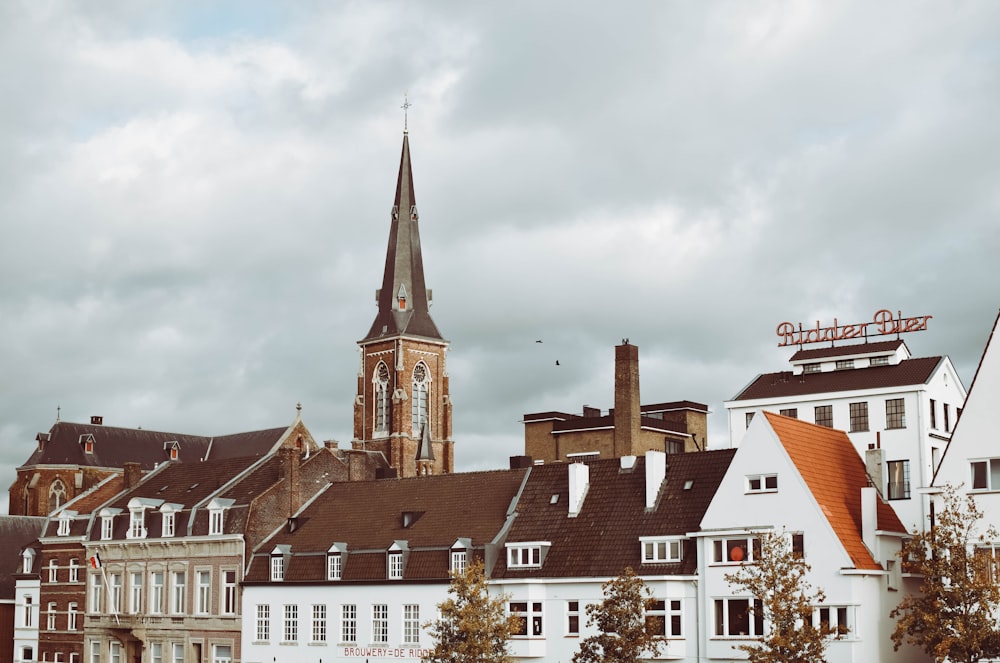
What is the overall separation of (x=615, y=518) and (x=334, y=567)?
15.7 meters

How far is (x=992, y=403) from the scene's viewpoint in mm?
54969

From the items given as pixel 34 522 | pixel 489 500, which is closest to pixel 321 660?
pixel 489 500

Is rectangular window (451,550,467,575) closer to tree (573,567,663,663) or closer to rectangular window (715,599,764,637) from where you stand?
tree (573,567,663,663)

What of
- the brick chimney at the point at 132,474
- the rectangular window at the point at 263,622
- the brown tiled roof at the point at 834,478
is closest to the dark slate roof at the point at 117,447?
the brick chimney at the point at 132,474

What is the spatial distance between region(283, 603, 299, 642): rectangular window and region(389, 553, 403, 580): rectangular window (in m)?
6.95

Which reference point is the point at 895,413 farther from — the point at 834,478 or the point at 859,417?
the point at 834,478

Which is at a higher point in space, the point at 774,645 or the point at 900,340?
the point at 900,340

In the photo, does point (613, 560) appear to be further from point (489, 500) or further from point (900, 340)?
point (900, 340)

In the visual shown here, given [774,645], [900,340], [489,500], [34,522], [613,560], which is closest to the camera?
[774,645]

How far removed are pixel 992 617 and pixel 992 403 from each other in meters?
8.40

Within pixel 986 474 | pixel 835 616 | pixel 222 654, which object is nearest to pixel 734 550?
pixel 835 616

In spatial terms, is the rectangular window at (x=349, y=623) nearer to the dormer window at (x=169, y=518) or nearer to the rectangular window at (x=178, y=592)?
the rectangular window at (x=178, y=592)

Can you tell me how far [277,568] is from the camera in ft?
243

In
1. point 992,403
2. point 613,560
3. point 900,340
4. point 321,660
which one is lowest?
point 321,660
